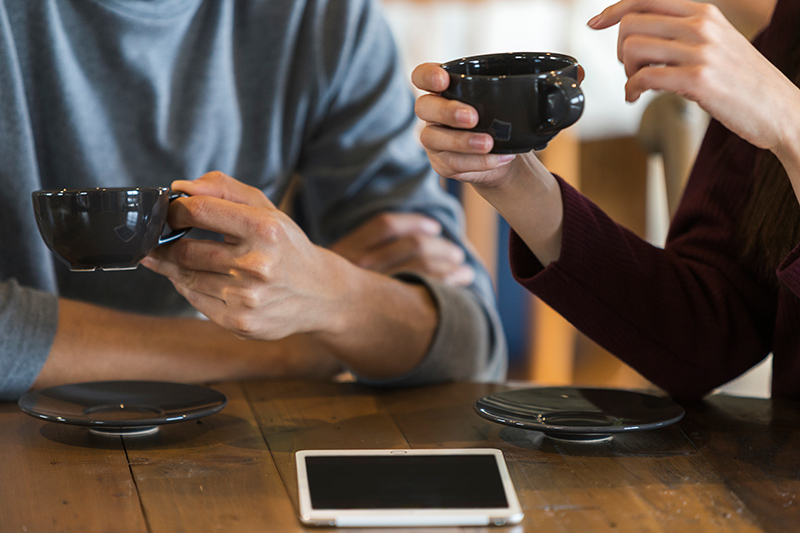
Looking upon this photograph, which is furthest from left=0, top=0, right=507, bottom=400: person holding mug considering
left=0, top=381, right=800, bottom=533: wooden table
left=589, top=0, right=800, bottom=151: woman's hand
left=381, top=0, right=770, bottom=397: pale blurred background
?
left=381, top=0, right=770, bottom=397: pale blurred background

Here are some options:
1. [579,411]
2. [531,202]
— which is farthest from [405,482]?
[531,202]

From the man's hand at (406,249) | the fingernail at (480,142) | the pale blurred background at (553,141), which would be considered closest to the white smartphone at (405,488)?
the fingernail at (480,142)

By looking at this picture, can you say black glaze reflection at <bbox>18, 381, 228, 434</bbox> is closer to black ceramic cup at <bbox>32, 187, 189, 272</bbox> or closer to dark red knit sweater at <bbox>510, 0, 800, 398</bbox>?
black ceramic cup at <bbox>32, 187, 189, 272</bbox>

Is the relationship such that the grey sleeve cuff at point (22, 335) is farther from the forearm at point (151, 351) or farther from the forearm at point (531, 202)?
the forearm at point (531, 202)

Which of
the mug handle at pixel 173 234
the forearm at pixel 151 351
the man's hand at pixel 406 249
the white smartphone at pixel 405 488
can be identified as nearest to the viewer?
the white smartphone at pixel 405 488

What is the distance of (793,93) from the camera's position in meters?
0.68

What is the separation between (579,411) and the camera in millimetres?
797

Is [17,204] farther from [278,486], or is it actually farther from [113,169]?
[278,486]

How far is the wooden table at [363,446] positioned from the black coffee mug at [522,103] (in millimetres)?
284

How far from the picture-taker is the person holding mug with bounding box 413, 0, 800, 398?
0.82 m

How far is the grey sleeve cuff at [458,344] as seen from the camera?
1007mm

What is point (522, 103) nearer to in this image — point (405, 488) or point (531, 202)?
point (531, 202)

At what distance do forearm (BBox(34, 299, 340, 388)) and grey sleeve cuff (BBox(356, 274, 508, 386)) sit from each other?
0.42 feet

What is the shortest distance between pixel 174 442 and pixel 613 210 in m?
2.42
